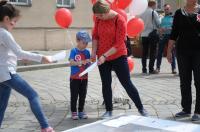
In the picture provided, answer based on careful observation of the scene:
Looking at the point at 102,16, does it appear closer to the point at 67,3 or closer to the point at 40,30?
the point at 40,30

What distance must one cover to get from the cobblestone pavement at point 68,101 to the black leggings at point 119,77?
428mm

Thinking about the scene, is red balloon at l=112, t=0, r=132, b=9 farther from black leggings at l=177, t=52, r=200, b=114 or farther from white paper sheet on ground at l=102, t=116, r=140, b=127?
white paper sheet on ground at l=102, t=116, r=140, b=127

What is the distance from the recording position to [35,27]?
18.0 meters

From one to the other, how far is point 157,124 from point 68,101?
192 inches

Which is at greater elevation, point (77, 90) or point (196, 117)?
point (77, 90)

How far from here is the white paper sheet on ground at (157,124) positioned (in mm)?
2669

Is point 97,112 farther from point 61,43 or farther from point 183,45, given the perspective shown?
point 61,43

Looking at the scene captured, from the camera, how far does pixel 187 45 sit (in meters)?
6.08

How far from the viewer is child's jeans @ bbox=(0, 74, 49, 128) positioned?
16.1ft

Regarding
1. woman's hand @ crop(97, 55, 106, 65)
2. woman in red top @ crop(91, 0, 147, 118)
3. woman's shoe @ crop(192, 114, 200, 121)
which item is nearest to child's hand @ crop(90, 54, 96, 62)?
woman in red top @ crop(91, 0, 147, 118)

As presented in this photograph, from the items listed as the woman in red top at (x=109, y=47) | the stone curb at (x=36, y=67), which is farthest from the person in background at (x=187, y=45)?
the stone curb at (x=36, y=67)

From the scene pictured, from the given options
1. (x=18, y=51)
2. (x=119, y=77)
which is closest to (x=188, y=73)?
(x=119, y=77)

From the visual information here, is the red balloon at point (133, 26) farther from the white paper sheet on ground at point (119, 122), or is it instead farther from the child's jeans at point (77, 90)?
the white paper sheet on ground at point (119, 122)

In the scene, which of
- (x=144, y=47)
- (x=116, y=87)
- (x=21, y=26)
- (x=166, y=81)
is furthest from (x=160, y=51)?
(x=21, y=26)
